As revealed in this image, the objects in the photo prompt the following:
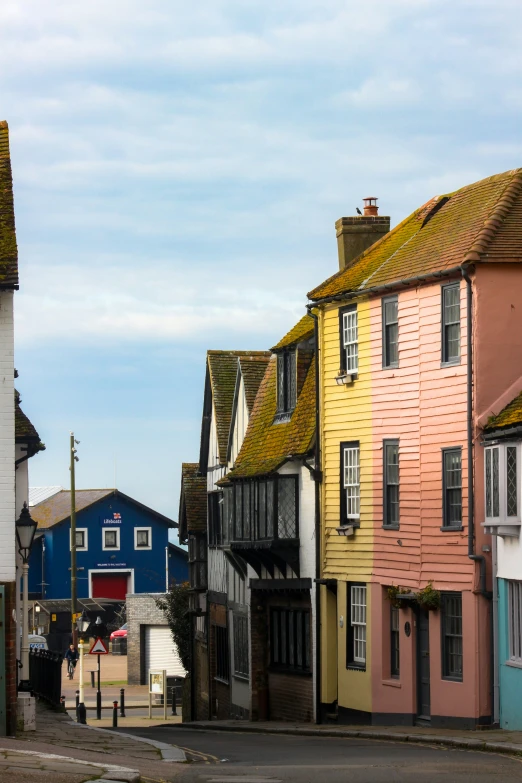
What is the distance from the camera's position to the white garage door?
62.8 m

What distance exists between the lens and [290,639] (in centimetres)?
3466

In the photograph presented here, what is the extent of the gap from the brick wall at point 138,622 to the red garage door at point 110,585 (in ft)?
79.7

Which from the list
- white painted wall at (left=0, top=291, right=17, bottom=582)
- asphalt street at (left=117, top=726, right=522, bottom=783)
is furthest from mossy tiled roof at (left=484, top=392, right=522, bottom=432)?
white painted wall at (left=0, top=291, right=17, bottom=582)

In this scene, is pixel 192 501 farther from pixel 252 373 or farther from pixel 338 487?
pixel 338 487

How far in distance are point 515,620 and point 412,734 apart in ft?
9.21

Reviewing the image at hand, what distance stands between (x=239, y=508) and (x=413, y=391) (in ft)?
31.4

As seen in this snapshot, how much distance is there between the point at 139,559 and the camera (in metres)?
88.4

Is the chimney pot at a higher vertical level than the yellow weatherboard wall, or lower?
higher

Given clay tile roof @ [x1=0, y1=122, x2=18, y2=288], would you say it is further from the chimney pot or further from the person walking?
the person walking

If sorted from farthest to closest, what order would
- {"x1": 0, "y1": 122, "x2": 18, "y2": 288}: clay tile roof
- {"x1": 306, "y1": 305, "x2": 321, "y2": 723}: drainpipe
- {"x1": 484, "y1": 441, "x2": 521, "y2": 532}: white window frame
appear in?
{"x1": 306, "y1": 305, "x2": 321, "y2": 723}: drainpipe < {"x1": 484, "y1": 441, "x2": 521, "y2": 532}: white window frame < {"x1": 0, "y1": 122, "x2": 18, "y2": 288}: clay tile roof

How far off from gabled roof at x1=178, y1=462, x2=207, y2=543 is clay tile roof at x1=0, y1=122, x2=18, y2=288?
22844 millimetres

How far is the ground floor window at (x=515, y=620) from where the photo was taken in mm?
24391

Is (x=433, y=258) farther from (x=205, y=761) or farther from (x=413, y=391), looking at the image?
(x=205, y=761)

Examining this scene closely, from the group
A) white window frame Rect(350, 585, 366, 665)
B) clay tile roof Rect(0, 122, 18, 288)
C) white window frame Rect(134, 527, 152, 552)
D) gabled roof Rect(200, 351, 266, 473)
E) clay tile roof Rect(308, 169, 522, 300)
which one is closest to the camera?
clay tile roof Rect(0, 122, 18, 288)
